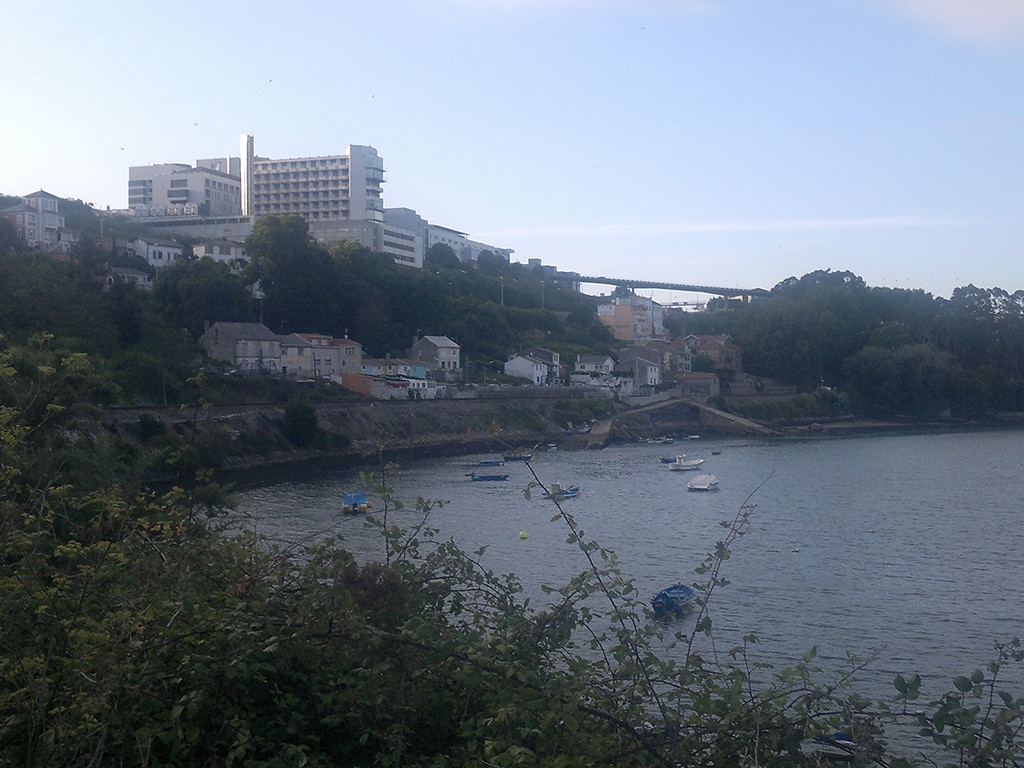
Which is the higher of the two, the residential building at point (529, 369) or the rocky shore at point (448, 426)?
the residential building at point (529, 369)

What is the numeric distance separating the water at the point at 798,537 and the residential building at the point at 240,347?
4418 mm

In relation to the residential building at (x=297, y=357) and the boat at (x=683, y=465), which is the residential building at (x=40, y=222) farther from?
the boat at (x=683, y=465)

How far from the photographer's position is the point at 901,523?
10016 millimetres

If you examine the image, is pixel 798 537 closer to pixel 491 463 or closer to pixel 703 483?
pixel 703 483

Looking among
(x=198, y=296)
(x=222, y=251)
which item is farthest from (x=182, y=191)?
(x=198, y=296)

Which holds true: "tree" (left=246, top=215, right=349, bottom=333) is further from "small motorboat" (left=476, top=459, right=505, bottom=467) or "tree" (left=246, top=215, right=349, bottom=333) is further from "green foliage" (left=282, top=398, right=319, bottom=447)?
"small motorboat" (left=476, top=459, right=505, bottom=467)

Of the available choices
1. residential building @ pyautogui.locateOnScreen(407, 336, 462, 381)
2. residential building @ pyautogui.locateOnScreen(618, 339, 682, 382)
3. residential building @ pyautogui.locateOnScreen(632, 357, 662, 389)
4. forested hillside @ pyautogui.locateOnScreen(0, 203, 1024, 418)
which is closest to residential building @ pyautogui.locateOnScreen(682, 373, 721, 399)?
residential building @ pyautogui.locateOnScreen(632, 357, 662, 389)

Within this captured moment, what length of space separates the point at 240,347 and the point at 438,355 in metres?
5.80

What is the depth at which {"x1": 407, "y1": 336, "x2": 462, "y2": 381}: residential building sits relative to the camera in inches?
880

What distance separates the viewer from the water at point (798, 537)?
560 centimetres

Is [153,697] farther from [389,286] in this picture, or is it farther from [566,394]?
[389,286]

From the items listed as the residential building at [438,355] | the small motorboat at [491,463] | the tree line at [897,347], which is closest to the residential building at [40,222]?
the residential building at [438,355]

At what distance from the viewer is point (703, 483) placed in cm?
1295

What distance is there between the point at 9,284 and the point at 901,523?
1278 cm
